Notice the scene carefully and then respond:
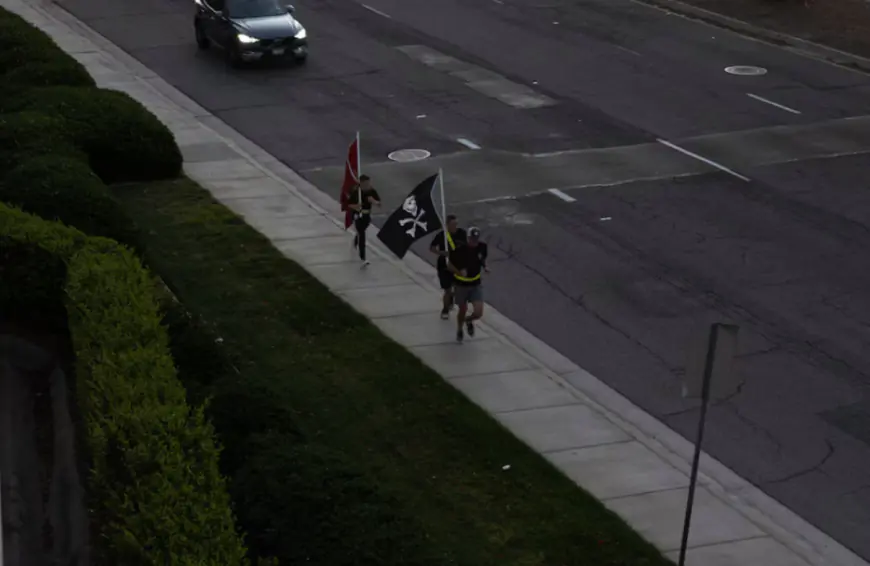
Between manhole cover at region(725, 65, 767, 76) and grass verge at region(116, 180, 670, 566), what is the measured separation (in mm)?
15083

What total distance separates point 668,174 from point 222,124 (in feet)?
28.8

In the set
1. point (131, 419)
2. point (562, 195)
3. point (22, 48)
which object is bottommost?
point (562, 195)

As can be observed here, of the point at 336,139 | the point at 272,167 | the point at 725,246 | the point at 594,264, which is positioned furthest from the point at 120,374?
the point at 336,139

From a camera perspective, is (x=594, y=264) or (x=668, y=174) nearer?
(x=594, y=264)

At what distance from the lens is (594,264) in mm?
17172

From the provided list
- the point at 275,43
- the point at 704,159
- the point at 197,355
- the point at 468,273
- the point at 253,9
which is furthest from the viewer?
the point at 253,9

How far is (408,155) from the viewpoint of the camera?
22.4m

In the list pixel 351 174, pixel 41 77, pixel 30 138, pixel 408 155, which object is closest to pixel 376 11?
pixel 408 155

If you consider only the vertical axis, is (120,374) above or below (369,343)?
above

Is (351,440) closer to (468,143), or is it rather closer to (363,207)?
(363,207)

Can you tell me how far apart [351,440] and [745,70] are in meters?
20.1

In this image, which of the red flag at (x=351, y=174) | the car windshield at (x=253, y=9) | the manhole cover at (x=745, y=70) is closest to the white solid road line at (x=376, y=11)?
the car windshield at (x=253, y=9)

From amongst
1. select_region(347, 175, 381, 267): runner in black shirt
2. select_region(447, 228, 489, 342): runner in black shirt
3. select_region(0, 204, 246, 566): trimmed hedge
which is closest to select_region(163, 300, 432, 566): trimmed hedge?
select_region(0, 204, 246, 566): trimmed hedge

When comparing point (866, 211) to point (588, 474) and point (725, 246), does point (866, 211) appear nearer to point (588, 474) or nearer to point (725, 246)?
point (725, 246)
